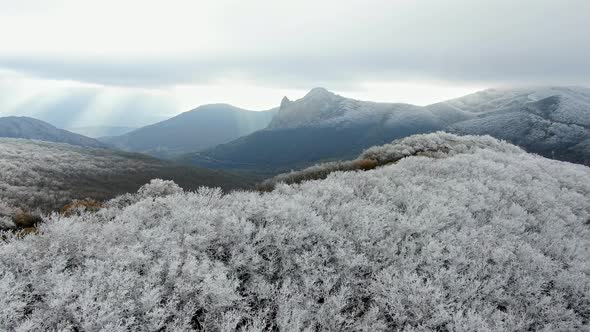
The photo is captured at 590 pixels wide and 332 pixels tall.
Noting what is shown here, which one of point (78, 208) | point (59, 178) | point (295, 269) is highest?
point (78, 208)

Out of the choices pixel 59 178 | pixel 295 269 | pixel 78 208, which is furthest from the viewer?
pixel 59 178

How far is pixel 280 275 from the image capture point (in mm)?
10094

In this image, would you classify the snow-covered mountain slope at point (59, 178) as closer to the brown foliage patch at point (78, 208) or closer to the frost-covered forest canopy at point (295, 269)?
the brown foliage patch at point (78, 208)

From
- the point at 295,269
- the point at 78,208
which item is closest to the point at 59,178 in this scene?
the point at 78,208

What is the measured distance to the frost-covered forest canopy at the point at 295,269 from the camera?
7809 millimetres

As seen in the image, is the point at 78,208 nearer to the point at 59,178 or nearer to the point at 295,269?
the point at 295,269

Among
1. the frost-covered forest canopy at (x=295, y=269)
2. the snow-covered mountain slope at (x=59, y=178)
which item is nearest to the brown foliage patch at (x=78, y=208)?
the frost-covered forest canopy at (x=295, y=269)

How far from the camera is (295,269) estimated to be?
1038 cm

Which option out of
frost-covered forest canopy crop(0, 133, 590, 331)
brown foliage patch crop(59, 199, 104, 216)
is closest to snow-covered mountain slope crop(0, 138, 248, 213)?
brown foliage patch crop(59, 199, 104, 216)

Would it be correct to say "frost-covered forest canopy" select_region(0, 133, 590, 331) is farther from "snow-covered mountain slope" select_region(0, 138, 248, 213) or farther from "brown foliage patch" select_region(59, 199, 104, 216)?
"snow-covered mountain slope" select_region(0, 138, 248, 213)

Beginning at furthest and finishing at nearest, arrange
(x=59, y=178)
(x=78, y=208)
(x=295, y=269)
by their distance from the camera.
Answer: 1. (x=59, y=178)
2. (x=78, y=208)
3. (x=295, y=269)

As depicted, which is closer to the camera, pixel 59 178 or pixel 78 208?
pixel 78 208

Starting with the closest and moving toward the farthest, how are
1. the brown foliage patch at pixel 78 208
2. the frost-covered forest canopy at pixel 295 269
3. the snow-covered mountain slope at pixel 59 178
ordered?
1. the frost-covered forest canopy at pixel 295 269
2. the brown foliage patch at pixel 78 208
3. the snow-covered mountain slope at pixel 59 178

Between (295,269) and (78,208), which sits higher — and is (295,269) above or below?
below
